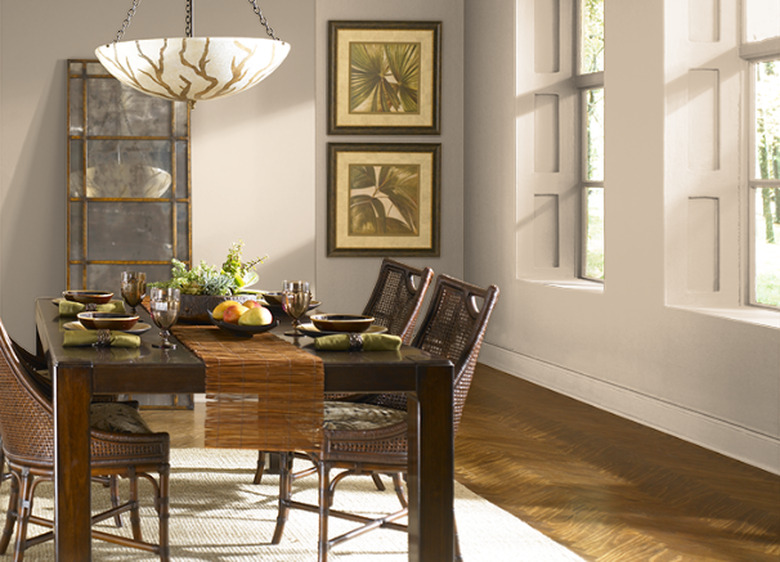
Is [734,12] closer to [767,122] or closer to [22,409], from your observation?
[767,122]

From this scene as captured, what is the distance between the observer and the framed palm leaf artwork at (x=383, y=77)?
7.99 meters

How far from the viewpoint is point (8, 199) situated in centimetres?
762

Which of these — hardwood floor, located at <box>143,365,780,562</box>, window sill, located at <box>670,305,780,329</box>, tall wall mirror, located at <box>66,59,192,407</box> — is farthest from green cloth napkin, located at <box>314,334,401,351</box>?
tall wall mirror, located at <box>66,59,192,407</box>

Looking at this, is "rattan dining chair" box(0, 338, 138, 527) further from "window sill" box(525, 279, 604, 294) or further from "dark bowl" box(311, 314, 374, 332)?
"window sill" box(525, 279, 604, 294)

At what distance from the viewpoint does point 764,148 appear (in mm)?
5371

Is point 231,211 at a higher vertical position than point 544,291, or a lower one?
higher

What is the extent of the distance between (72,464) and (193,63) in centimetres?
170

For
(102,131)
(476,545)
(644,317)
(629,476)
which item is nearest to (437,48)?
(102,131)

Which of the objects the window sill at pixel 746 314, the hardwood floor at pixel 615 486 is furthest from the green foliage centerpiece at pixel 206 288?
the window sill at pixel 746 314

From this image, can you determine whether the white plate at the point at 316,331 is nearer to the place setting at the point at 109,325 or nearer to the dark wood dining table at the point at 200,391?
the dark wood dining table at the point at 200,391

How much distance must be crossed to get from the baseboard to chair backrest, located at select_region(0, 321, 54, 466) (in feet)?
10.7

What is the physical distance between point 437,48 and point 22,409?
572 cm

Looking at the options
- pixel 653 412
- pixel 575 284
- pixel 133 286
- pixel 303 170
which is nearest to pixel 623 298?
pixel 653 412

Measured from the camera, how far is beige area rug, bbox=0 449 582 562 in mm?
3572
